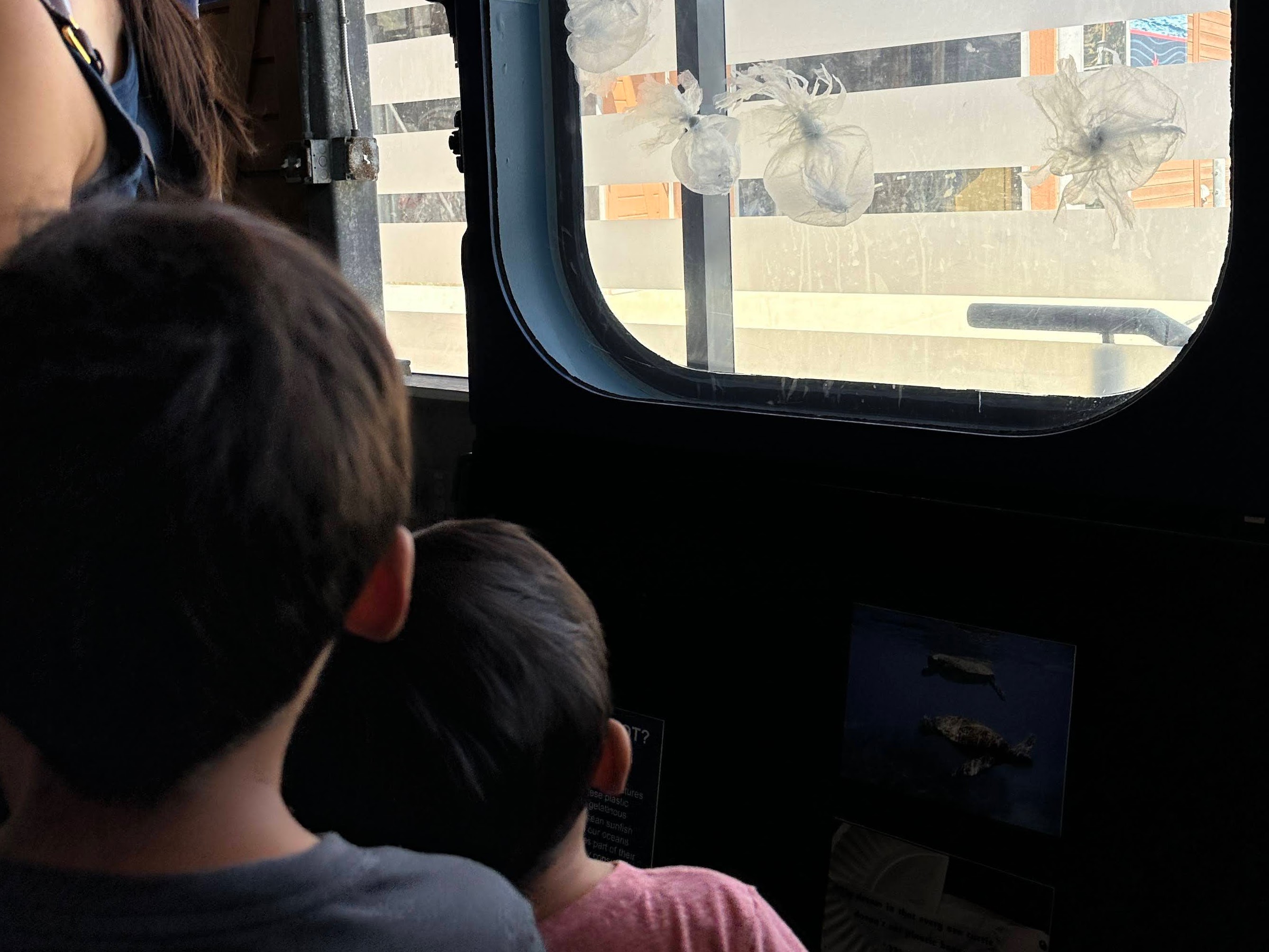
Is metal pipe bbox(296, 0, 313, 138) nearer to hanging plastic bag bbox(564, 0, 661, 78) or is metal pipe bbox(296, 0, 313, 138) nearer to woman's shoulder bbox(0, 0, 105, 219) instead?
hanging plastic bag bbox(564, 0, 661, 78)

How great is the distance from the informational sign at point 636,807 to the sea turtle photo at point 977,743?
0.32 m

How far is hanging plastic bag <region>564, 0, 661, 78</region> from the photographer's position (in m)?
1.30

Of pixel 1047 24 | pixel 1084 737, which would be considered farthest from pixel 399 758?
pixel 1047 24

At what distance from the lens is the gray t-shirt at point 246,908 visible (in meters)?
0.56

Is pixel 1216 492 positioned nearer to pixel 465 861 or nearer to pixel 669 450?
pixel 669 450

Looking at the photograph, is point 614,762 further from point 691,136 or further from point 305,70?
point 305,70

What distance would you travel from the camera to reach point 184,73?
133cm

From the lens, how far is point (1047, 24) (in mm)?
1067

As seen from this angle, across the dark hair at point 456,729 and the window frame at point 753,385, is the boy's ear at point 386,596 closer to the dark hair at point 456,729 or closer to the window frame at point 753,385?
the dark hair at point 456,729

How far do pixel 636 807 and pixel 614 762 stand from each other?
0.89ft

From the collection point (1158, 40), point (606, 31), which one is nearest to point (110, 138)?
point (606, 31)

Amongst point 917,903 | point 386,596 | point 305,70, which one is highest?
point 305,70

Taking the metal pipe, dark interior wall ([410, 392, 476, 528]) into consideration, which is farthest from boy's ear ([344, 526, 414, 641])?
the metal pipe

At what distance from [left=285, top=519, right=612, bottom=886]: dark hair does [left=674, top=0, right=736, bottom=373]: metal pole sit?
0.52 meters
